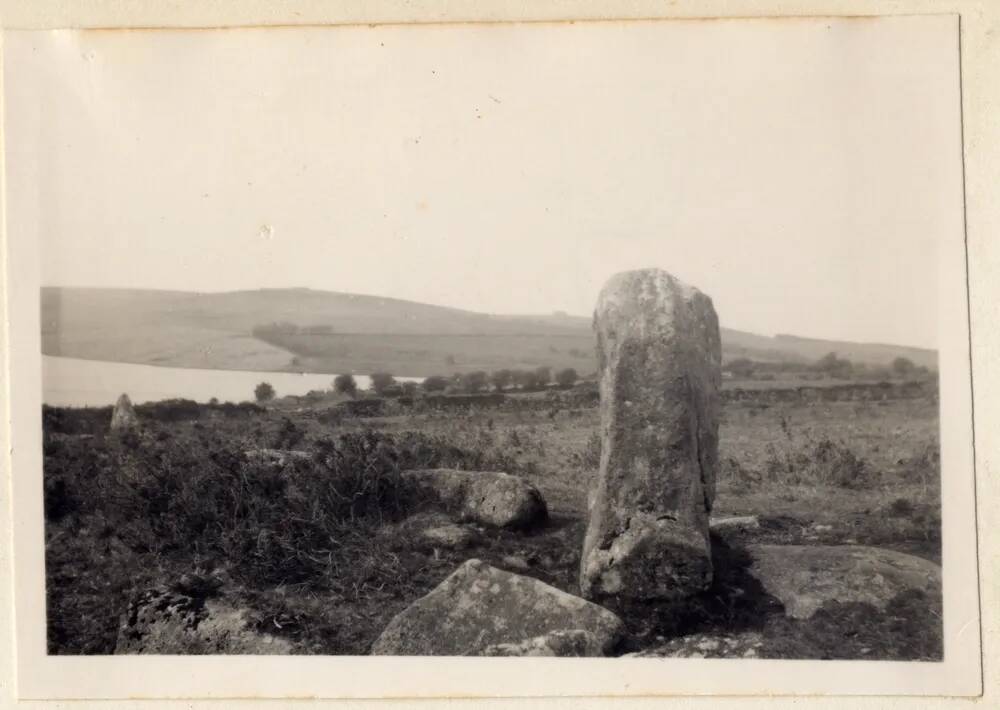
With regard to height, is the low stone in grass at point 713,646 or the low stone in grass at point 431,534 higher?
the low stone in grass at point 431,534

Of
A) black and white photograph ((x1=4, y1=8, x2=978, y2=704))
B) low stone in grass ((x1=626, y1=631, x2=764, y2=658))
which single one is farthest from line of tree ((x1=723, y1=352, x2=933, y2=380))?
low stone in grass ((x1=626, y1=631, x2=764, y2=658))

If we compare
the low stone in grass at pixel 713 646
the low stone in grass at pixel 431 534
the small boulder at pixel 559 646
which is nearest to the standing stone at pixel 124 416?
the low stone in grass at pixel 431 534

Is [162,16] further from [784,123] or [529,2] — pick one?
[784,123]

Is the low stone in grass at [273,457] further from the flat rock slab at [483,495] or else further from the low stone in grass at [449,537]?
the low stone in grass at [449,537]

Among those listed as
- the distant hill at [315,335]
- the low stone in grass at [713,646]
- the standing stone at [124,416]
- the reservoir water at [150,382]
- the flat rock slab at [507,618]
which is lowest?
the low stone in grass at [713,646]

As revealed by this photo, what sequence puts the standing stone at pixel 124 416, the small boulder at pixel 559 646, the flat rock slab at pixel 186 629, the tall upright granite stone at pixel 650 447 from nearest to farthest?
the tall upright granite stone at pixel 650 447, the small boulder at pixel 559 646, the flat rock slab at pixel 186 629, the standing stone at pixel 124 416

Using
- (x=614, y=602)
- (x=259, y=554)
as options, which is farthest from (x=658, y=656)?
(x=259, y=554)

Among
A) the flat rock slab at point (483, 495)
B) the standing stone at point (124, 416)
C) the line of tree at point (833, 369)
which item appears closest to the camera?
the line of tree at point (833, 369)
